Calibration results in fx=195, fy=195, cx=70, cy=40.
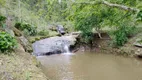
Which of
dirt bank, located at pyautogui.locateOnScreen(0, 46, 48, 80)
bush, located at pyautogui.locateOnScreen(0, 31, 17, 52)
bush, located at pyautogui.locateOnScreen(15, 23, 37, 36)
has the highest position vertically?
bush, located at pyautogui.locateOnScreen(0, 31, 17, 52)

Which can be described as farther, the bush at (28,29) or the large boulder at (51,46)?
the bush at (28,29)

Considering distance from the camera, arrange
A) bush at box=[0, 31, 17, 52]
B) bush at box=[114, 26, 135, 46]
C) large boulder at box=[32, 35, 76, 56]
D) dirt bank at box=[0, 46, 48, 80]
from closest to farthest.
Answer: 1. dirt bank at box=[0, 46, 48, 80]
2. bush at box=[0, 31, 17, 52]
3. bush at box=[114, 26, 135, 46]
4. large boulder at box=[32, 35, 76, 56]

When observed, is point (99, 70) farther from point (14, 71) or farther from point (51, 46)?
point (51, 46)

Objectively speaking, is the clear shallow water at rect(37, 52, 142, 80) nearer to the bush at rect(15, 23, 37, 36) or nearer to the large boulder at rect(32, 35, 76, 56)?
the large boulder at rect(32, 35, 76, 56)

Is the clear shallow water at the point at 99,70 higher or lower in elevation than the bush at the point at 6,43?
lower

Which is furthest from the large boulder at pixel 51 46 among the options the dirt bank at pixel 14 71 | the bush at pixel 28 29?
the dirt bank at pixel 14 71

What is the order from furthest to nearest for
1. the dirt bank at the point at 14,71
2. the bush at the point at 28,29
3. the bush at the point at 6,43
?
the bush at the point at 28,29 → the bush at the point at 6,43 → the dirt bank at the point at 14,71

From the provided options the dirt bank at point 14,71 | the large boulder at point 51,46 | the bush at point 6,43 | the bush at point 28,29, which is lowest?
the large boulder at point 51,46

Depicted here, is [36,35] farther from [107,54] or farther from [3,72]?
[3,72]

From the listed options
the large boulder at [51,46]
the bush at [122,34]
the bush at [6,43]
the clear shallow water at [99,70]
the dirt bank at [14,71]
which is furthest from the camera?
the large boulder at [51,46]

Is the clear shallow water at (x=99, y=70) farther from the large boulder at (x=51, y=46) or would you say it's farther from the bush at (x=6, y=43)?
the large boulder at (x=51, y=46)

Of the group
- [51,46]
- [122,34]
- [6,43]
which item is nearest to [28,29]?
[51,46]

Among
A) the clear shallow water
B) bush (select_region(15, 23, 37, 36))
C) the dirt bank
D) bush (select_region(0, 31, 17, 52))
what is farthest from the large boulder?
the dirt bank

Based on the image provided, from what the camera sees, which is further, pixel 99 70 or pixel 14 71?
pixel 99 70
